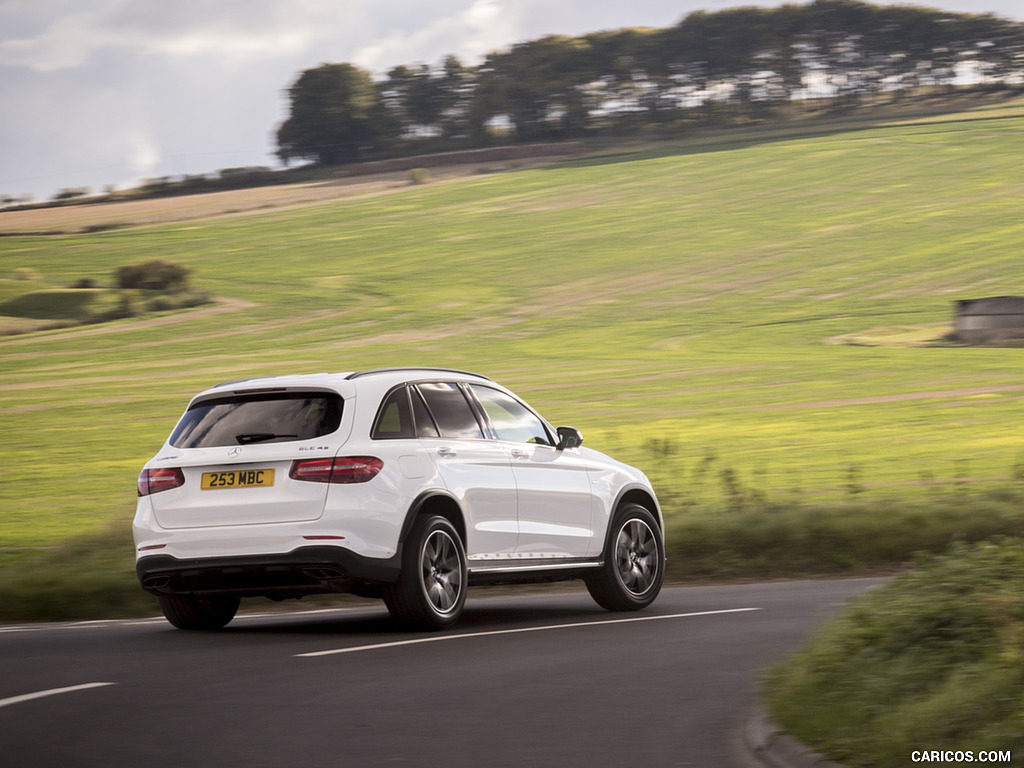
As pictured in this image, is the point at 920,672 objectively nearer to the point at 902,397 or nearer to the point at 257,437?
the point at 257,437

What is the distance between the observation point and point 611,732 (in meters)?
7.22

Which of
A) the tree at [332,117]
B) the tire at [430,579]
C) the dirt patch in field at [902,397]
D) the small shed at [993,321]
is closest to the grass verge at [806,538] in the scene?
the tire at [430,579]

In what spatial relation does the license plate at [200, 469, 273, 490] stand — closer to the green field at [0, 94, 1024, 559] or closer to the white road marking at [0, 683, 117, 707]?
the white road marking at [0, 683, 117, 707]

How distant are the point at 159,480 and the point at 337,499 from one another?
1.31 meters

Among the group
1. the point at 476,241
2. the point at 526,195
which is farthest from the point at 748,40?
the point at 476,241

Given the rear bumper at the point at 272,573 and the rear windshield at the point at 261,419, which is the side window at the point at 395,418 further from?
the rear bumper at the point at 272,573

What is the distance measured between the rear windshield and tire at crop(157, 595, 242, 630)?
4.41 feet

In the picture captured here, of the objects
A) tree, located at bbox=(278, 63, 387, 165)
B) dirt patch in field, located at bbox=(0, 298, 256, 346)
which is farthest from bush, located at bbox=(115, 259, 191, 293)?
tree, located at bbox=(278, 63, 387, 165)

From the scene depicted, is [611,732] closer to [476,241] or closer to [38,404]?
[38,404]

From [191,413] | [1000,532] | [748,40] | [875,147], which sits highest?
[748,40]

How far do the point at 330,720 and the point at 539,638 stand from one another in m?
3.38

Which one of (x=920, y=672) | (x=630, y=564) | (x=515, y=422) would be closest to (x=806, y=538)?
(x=630, y=564)

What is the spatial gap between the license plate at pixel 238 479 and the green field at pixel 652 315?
314 inches

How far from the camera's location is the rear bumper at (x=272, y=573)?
33.3 feet
